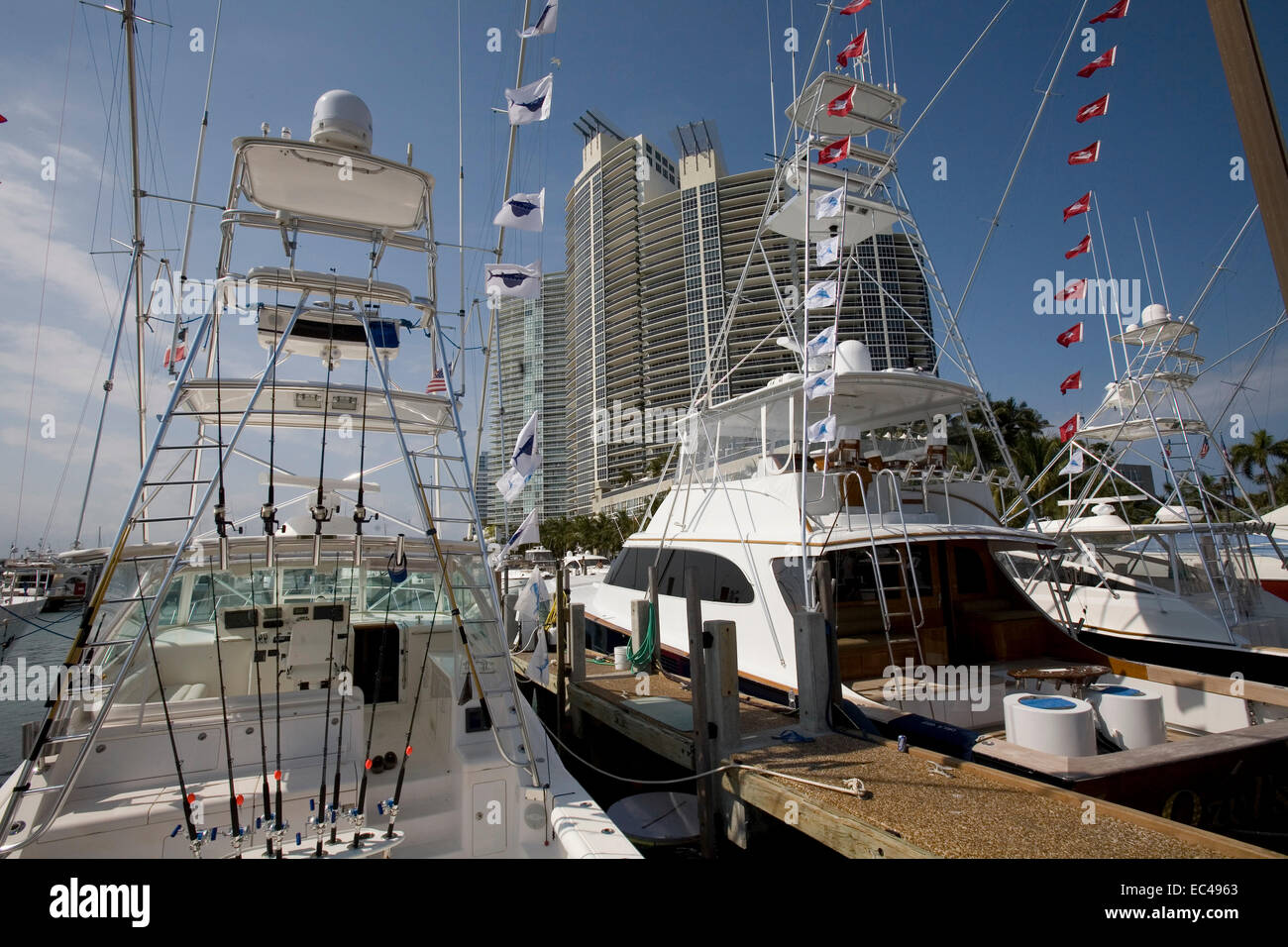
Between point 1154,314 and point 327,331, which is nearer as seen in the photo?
point 327,331

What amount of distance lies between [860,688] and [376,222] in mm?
7571

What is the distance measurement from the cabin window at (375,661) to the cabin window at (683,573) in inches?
133

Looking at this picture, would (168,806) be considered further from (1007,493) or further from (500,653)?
(1007,493)

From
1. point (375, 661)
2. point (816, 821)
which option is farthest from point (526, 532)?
point (816, 821)

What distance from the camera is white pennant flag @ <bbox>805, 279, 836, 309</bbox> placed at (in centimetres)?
765

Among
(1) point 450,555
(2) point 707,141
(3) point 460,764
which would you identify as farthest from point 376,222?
(2) point 707,141

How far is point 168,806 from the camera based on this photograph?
3.88 meters

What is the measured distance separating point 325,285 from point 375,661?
11.4 feet

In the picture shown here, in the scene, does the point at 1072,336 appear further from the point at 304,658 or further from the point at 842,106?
the point at 304,658

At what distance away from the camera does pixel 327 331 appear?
573 centimetres

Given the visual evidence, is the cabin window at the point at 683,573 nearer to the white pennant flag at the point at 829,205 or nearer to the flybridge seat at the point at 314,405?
the flybridge seat at the point at 314,405

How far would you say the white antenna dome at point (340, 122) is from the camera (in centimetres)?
541

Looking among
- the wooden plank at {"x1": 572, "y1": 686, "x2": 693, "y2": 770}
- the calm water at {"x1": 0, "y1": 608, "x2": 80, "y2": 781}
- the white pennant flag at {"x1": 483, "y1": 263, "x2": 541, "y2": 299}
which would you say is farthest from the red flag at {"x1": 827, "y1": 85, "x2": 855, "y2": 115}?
the calm water at {"x1": 0, "y1": 608, "x2": 80, "y2": 781}

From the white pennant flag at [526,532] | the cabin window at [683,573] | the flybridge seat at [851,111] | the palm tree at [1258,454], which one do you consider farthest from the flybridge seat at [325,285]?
the palm tree at [1258,454]
